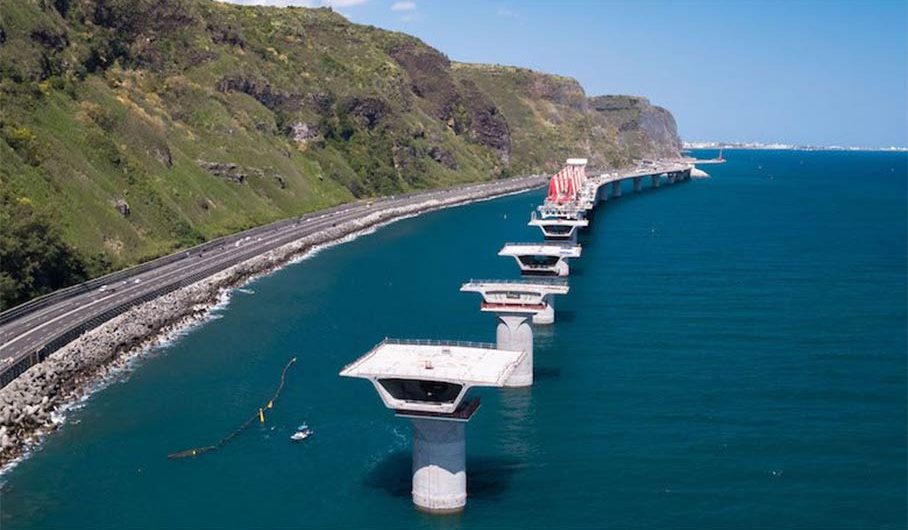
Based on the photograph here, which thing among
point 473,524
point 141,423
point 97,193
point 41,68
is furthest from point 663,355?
point 41,68

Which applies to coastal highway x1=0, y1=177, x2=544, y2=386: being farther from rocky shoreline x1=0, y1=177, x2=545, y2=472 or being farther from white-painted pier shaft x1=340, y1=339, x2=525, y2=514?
white-painted pier shaft x1=340, y1=339, x2=525, y2=514

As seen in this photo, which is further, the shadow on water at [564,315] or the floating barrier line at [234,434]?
the shadow on water at [564,315]

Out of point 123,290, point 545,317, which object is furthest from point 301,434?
point 123,290

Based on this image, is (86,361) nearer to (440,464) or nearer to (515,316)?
(515,316)

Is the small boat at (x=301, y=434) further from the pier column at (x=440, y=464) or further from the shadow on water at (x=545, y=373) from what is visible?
the shadow on water at (x=545, y=373)

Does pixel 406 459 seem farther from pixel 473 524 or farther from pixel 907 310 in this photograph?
pixel 907 310

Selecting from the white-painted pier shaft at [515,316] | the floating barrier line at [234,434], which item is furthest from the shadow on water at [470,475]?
the white-painted pier shaft at [515,316]
